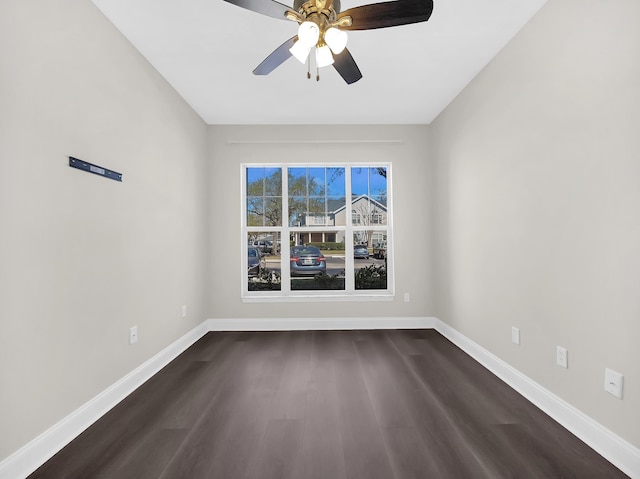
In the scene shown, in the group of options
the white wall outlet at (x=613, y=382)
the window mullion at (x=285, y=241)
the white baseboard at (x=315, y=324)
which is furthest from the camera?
the window mullion at (x=285, y=241)

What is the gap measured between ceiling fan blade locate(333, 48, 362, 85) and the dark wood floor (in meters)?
2.23

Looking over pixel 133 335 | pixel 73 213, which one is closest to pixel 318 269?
pixel 133 335

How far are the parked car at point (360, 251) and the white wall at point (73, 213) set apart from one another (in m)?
2.34

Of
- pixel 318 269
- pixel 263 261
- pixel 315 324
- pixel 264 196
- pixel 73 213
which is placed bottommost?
pixel 315 324

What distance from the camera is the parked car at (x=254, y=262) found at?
4531 mm

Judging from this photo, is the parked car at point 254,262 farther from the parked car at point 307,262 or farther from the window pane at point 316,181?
the window pane at point 316,181

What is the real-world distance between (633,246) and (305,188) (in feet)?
11.5

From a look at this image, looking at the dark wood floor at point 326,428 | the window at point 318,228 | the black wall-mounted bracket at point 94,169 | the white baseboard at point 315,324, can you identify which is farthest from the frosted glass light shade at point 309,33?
the white baseboard at point 315,324

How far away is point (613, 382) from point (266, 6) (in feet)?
8.46

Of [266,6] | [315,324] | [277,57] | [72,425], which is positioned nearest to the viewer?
[266,6]

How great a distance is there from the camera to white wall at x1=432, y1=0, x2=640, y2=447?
1.67 meters

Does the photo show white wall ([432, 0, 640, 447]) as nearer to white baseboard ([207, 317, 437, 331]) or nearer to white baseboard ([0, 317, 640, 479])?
white baseboard ([0, 317, 640, 479])

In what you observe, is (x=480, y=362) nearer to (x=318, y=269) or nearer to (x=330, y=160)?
(x=318, y=269)

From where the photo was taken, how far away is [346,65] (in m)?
2.14
